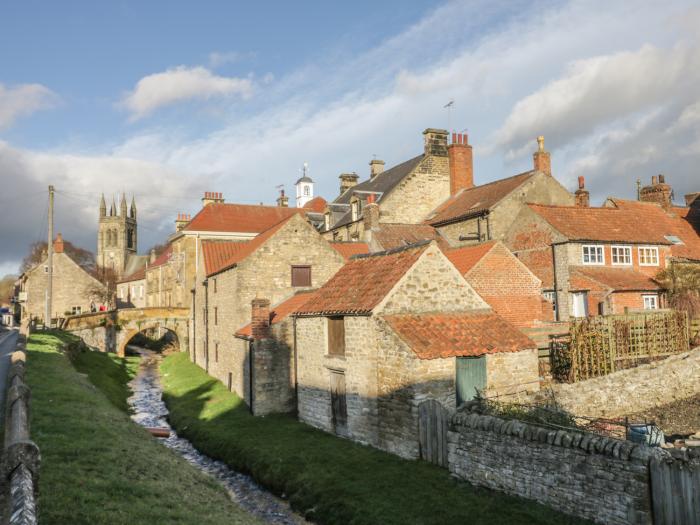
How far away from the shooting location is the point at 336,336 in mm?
21328

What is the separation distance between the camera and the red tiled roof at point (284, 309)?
26.3 metres

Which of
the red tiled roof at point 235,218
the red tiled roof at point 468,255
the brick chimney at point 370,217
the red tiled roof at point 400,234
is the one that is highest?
the red tiled roof at point 235,218

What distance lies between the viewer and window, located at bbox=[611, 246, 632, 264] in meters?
33.8

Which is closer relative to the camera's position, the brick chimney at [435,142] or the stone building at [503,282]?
the stone building at [503,282]

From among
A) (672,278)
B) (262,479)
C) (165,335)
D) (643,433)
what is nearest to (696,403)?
(643,433)

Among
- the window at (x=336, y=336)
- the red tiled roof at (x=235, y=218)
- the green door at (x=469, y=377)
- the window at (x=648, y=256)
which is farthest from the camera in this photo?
the red tiled roof at (x=235, y=218)

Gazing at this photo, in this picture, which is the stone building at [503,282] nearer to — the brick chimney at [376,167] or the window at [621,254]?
the window at [621,254]

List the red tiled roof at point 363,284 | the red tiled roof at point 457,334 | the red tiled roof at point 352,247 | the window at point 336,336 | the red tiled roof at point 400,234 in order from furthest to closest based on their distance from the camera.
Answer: the red tiled roof at point 400,234
the red tiled roof at point 352,247
the window at point 336,336
the red tiled roof at point 363,284
the red tiled roof at point 457,334

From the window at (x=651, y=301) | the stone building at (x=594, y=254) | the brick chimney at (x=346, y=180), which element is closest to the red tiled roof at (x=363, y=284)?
the stone building at (x=594, y=254)

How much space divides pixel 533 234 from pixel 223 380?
826 inches

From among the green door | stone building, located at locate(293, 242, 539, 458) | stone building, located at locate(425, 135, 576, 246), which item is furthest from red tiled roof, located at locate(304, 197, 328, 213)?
the green door

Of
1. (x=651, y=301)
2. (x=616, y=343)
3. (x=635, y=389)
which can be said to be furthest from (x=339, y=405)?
(x=651, y=301)

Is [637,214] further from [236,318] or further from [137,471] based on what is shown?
[137,471]

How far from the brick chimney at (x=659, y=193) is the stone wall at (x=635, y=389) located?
76.9 ft
